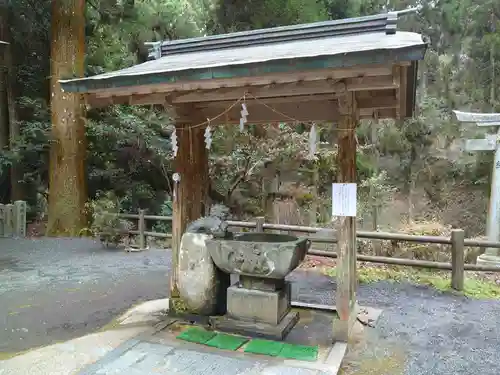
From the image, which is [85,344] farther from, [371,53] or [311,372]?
[371,53]

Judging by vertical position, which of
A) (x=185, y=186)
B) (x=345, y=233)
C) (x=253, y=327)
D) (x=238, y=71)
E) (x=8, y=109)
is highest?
(x=8, y=109)

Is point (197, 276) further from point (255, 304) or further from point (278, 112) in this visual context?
point (278, 112)

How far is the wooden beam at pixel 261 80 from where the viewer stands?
3.29 metres

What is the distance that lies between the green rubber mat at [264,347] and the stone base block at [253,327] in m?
0.09

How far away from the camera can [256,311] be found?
4.08 metres

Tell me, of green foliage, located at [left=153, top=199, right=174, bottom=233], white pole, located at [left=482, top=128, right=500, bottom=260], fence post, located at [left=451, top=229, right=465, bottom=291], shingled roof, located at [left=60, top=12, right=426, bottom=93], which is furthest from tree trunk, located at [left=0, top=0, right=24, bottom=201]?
white pole, located at [left=482, top=128, right=500, bottom=260]

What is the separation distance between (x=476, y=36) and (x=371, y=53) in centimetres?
1191

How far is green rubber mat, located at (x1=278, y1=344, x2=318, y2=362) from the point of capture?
355 centimetres

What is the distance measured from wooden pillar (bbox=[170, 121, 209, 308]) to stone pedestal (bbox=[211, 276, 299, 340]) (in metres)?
0.80

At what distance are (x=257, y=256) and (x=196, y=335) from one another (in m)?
0.98

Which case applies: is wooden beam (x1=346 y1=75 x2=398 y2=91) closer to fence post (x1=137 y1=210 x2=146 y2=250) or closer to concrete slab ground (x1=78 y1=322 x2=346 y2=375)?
concrete slab ground (x1=78 y1=322 x2=346 y2=375)

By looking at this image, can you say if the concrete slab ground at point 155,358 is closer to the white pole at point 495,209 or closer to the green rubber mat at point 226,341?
the green rubber mat at point 226,341

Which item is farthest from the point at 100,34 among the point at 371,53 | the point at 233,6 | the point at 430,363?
the point at 430,363

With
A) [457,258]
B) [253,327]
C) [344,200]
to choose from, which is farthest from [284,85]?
[457,258]
